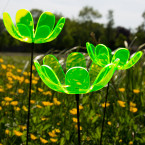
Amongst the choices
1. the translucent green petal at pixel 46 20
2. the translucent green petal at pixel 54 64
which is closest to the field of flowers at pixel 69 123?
the translucent green petal at pixel 54 64

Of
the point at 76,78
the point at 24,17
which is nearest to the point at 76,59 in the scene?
the point at 76,78

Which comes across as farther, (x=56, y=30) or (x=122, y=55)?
(x=122, y=55)

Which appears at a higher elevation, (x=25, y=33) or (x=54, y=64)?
(x=25, y=33)

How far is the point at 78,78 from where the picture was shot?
3.11 ft

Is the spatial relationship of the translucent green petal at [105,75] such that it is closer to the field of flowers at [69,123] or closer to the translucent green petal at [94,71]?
the translucent green petal at [94,71]

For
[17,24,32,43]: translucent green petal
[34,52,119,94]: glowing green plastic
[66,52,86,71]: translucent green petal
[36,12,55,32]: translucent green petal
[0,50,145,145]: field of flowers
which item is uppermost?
[36,12,55,32]: translucent green petal

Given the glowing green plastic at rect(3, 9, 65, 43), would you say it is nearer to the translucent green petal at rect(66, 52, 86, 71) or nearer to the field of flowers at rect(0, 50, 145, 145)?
the translucent green petal at rect(66, 52, 86, 71)

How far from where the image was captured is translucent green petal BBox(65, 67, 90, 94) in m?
0.94

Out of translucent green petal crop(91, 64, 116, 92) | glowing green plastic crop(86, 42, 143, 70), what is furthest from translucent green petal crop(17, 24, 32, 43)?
translucent green petal crop(91, 64, 116, 92)

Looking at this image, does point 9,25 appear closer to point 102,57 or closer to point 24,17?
point 24,17

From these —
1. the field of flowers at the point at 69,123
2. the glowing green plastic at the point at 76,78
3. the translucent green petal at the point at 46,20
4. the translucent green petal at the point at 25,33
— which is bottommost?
the field of flowers at the point at 69,123

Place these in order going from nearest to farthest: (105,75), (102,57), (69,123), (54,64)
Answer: (105,75) < (54,64) < (102,57) < (69,123)

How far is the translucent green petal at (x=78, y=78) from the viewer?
3.09ft

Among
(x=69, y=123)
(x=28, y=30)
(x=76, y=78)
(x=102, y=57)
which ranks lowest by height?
(x=69, y=123)
